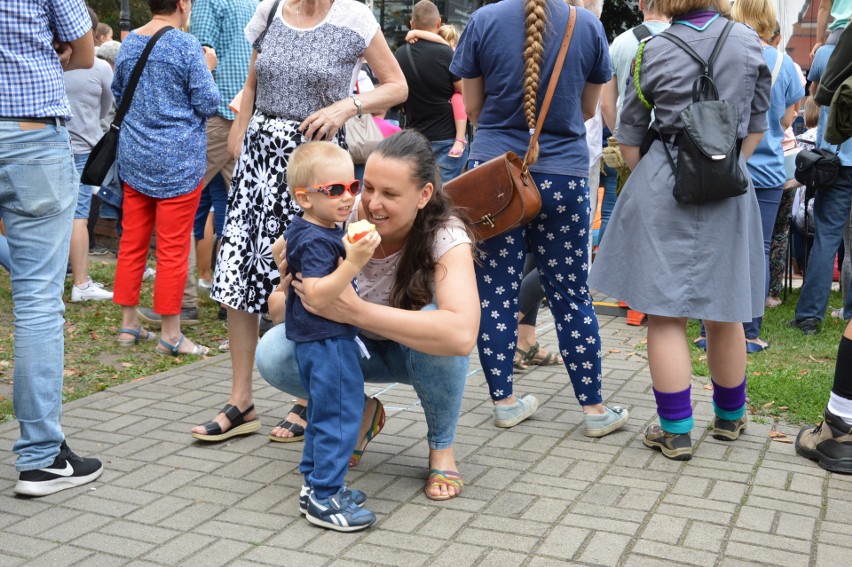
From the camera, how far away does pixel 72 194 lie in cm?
372

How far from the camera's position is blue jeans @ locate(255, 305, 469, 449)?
3.63m

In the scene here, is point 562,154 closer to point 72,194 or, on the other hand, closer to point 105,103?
point 72,194

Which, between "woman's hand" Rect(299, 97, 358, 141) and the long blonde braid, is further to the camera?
the long blonde braid

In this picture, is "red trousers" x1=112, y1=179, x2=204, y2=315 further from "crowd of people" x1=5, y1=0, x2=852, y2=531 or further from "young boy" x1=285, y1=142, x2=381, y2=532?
"young boy" x1=285, y1=142, x2=381, y2=532

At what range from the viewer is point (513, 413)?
4.62m

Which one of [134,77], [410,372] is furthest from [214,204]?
[410,372]

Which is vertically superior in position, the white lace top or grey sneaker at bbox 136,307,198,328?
the white lace top

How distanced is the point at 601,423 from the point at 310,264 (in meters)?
1.84

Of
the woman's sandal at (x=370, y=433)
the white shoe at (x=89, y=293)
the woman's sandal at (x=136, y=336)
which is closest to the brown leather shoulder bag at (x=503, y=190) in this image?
the woman's sandal at (x=370, y=433)

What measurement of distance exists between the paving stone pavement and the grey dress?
2.29ft

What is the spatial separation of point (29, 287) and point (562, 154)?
224 centimetres

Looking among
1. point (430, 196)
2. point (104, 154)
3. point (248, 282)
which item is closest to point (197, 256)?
point (104, 154)

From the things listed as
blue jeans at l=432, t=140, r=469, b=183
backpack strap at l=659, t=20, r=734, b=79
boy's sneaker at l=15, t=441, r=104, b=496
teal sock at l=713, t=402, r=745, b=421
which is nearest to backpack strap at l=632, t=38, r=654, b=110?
backpack strap at l=659, t=20, r=734, b=79

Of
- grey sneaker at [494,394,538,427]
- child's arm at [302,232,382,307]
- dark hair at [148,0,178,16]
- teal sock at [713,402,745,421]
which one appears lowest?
grey sneaker at [494,394,538,427]
